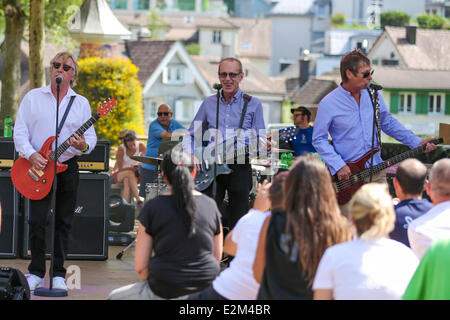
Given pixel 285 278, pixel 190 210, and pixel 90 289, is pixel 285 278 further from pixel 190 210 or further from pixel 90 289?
pixel 90 289

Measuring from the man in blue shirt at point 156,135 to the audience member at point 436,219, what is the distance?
230 inches

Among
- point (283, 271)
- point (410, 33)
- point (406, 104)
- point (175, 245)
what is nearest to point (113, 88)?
point (175, 245)

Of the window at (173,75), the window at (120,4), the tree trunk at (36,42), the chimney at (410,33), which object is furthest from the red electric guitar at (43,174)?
the window at (120,4)

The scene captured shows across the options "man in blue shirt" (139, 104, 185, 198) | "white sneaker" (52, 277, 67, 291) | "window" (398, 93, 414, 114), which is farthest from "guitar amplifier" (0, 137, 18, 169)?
"window" (398, 93, 414, 114)

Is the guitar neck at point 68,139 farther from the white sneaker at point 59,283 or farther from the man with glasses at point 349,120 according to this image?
the man with glasses at point 349,120

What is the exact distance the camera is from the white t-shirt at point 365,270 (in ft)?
15.7

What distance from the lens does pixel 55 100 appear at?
7789mm

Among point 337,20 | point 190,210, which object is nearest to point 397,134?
point 190,210

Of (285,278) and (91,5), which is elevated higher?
(91,5)

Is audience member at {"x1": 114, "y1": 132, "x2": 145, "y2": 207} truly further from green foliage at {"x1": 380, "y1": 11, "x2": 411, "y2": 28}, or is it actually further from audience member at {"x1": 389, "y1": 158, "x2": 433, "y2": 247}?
green foliage at {"x1": 380, "y1": 11, "x2": 411, "y2": 28}

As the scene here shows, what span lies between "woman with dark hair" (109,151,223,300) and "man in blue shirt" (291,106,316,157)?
5.69 metres

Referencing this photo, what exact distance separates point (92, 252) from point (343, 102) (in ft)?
10.5

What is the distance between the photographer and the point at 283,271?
502cm

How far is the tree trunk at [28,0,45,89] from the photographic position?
1583 centimetres
